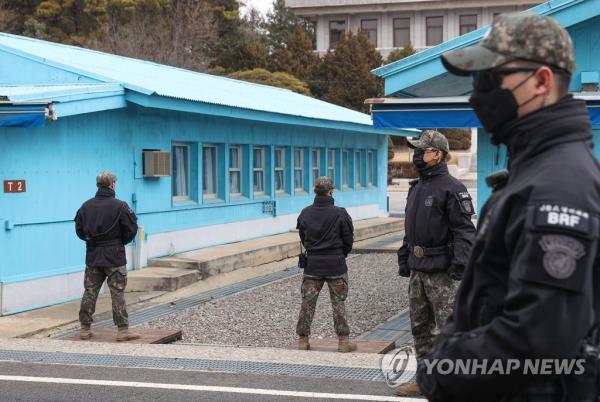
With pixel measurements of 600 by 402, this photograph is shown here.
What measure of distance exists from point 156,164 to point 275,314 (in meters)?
4.24

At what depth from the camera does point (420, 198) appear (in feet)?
22.3

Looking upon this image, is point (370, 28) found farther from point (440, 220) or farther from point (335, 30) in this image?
point (440, 220)

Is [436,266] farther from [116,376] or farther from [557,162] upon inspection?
[557,162]

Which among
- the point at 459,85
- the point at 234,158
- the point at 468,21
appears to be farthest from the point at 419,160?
the point at 468,21

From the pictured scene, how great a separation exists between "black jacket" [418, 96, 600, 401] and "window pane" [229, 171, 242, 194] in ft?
51.4

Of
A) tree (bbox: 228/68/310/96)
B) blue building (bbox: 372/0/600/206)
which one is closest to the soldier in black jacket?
blue building (bbox: 372/0/600/206)

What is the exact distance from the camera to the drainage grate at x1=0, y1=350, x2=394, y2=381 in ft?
25.0

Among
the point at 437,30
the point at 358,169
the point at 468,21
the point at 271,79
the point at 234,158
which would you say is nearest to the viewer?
the point at 234,158

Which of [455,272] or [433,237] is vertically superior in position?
[433,237]

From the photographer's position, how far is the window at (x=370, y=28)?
212 feet

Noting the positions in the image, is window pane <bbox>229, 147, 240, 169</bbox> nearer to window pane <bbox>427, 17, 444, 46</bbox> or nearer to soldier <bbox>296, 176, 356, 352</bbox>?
soldier <bbox>296, 176, 356, 352</bbox>

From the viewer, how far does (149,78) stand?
15578 millimetres

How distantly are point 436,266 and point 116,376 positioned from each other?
3.06 metres

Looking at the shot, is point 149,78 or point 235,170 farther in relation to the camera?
point 235,170
